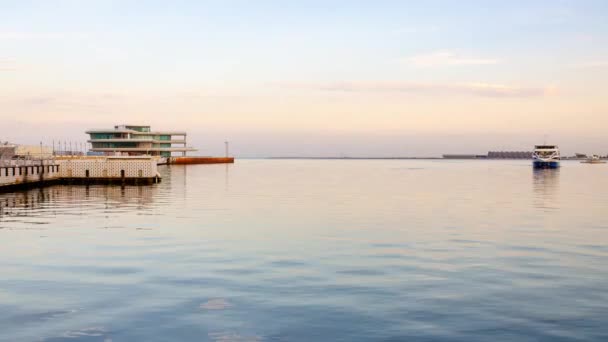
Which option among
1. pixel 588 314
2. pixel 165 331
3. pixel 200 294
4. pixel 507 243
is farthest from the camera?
pixel 507 243

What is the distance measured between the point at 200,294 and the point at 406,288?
7130mm

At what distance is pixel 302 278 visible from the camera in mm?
20984

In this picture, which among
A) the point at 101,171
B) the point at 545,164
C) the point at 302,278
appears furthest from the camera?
the point at 545,164

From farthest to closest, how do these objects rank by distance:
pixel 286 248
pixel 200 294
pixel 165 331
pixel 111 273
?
1. pixel 286 248
2. pixel 111 273
3. pixel 200 294
4. pixel 165 331

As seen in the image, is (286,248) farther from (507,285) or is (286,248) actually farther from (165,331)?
(165,331)

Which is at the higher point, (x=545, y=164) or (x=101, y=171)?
(x=101, y=171)

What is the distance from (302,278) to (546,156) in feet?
588

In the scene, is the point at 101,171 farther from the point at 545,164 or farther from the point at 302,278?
the point at 545,164

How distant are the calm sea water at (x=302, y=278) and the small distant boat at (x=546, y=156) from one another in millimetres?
147049

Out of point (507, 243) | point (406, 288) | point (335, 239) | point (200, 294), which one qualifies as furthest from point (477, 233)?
point (200, 294)

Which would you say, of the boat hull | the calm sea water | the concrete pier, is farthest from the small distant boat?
the calm sea water

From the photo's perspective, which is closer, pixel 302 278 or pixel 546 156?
pixel 302 278

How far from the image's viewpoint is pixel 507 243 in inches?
1198

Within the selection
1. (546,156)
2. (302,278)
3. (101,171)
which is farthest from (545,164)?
(302,278)
